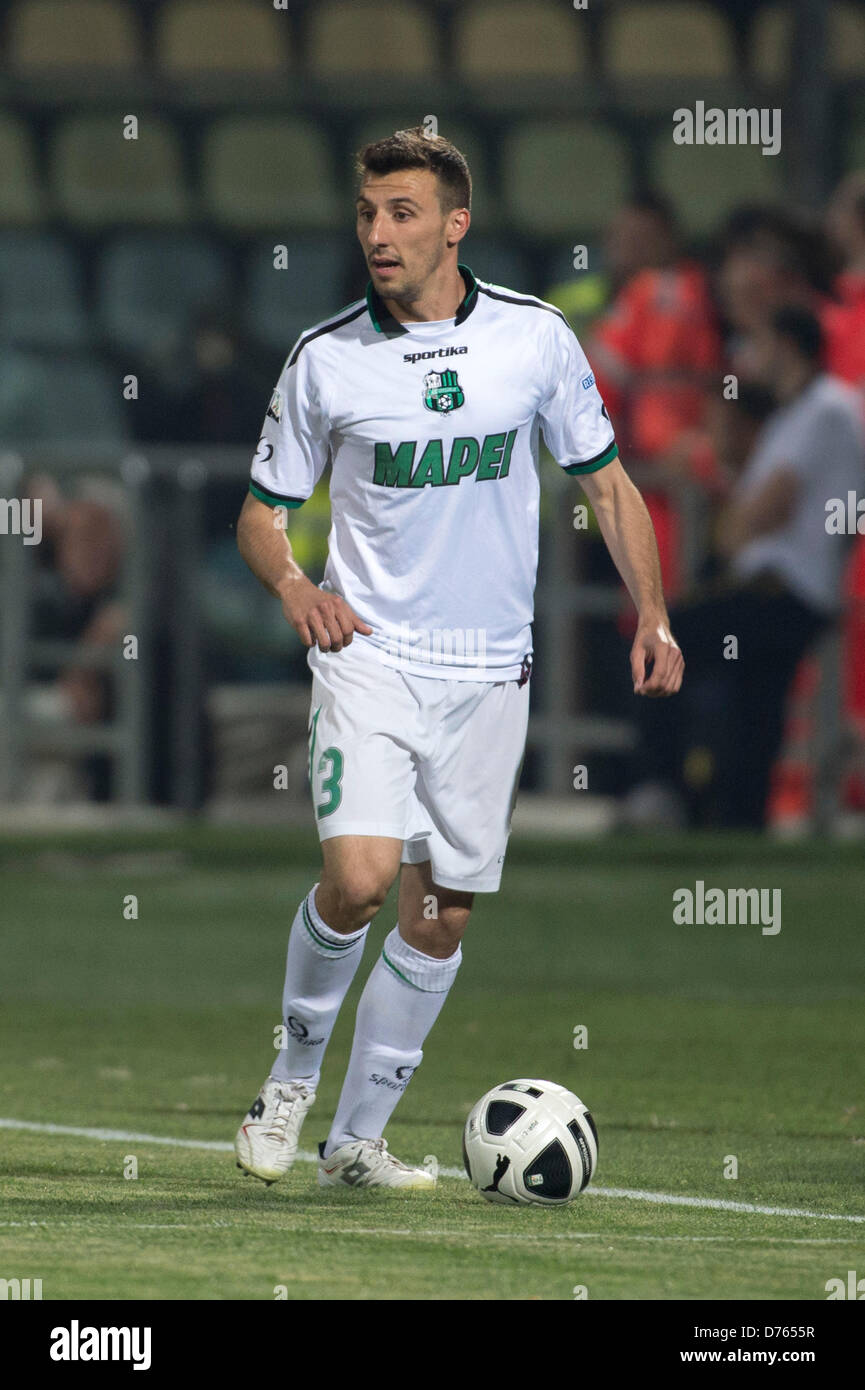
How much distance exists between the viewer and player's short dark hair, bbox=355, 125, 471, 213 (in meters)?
5.93

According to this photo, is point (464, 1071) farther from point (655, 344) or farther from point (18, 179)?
point (18, 179)

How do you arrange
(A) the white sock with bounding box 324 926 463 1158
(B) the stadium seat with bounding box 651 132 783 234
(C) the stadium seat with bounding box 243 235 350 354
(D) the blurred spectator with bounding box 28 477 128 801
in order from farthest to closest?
(B) the stadium seat with bounding box 651 132 783 234
(C) the stadium seat with bounding box 243 235 350 354
(D) the blurred spectator with bounding box 28 477 128 801
(A) the white sock with bounding box 324 926 463 1158

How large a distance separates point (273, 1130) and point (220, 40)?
13636 mm

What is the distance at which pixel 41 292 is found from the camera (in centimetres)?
1736

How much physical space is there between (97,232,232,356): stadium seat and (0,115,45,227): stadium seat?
778 mm

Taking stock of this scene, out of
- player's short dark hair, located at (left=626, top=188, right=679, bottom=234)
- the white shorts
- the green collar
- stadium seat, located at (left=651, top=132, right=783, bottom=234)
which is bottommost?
the white shorts

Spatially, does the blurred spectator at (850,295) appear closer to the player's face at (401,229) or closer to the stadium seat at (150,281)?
the stadium seat at (150,281)

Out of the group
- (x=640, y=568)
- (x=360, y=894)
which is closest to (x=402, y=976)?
(x=360, y=894)

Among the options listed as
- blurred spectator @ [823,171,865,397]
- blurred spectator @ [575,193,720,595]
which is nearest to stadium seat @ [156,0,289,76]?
blurred spectator @ [575,193,720,595]

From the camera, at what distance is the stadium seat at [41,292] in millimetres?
17188

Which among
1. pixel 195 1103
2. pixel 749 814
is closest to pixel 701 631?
pixel 749 814

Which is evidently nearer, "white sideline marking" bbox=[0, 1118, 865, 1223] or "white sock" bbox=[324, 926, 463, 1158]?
"white sideline marking" bbox=[0, 1118, 865, 1223]

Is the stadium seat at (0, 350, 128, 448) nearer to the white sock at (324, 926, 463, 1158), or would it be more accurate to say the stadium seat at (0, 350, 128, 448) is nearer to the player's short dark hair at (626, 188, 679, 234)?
the player's short dark hair at (626, 188, 679, 234)
